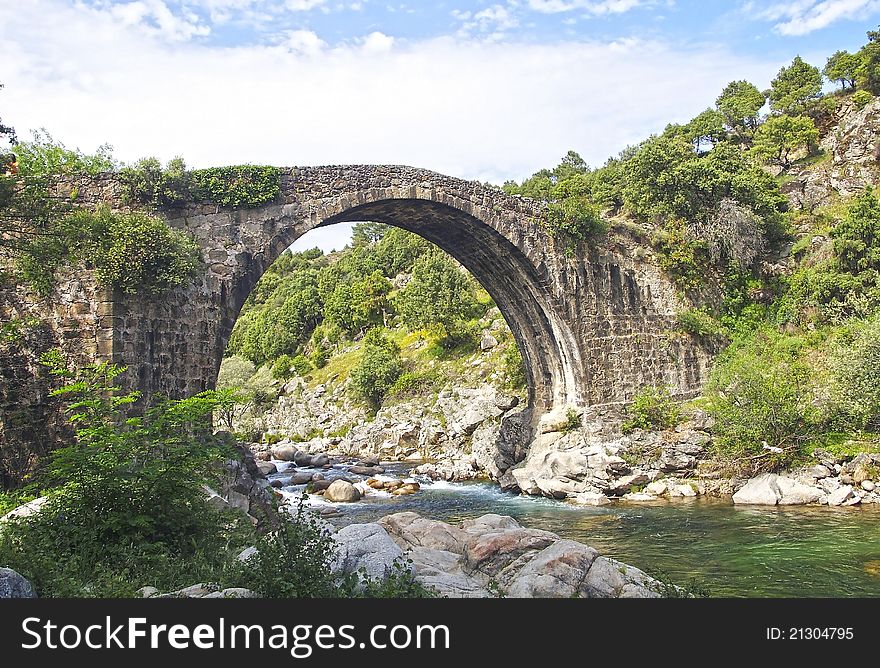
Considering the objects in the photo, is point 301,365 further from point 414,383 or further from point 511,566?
point 511,566

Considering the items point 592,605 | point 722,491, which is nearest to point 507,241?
point 722,491

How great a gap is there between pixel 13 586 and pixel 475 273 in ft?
56.7

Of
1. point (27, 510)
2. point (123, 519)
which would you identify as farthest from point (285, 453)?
point (123, 519)

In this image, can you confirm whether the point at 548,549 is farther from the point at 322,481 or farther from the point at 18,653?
the point at 322,481

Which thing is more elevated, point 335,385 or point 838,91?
point 838,91

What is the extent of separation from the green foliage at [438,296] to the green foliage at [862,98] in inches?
891

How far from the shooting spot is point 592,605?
5.15 meters

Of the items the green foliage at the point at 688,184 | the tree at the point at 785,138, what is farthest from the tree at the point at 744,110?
the green foliage at the point at 688,184

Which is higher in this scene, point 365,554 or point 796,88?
point 796,88

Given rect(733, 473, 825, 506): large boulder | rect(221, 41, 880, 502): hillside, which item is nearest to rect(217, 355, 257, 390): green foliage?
rect(221, 41, 880, 502): hillside

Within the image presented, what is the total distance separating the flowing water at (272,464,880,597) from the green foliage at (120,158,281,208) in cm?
822

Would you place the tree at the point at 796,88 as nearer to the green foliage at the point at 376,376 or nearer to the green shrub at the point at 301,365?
the green foliage at the point at 376,376

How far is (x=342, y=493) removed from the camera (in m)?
19.0

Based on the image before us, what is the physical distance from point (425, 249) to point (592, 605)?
4828 cm
